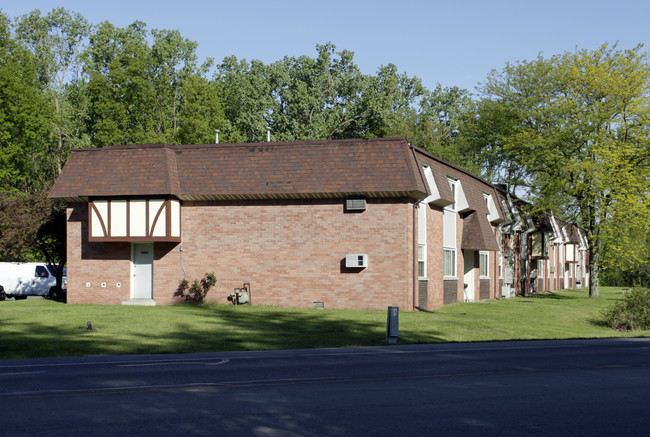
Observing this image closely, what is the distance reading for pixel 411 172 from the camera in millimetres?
26688

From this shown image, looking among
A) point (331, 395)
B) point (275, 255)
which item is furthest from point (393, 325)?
point (275, 255)

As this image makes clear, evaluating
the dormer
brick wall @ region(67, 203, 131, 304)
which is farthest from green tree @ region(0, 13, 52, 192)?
the dormer

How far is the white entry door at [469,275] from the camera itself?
122ft

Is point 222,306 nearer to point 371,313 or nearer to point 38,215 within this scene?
point 371,313

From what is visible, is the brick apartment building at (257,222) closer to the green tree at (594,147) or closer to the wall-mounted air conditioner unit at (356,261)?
the wall-mounted air conditioner unit at (356,261)

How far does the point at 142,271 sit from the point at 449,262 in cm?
1378

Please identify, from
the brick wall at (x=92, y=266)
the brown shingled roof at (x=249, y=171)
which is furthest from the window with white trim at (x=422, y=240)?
the brick wall at (x=92, y=266)

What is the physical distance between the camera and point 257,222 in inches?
1110

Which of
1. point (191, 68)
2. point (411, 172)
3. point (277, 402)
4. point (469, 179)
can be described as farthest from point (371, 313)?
point (191, 68)

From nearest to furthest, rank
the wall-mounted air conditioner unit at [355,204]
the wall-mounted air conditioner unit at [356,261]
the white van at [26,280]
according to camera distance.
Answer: the wall-mounted air conditioner unit at [356,261], the wall-mounted air conditioner unit at [355,204], the white van at [26,280]

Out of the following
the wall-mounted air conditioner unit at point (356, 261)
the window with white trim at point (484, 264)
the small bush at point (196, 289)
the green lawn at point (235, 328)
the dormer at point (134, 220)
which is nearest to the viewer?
the green lawn at point (235, 328)

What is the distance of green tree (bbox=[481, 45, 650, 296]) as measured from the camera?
4069 cm

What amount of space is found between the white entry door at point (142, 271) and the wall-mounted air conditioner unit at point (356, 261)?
318 inches

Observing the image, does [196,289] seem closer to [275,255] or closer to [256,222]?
[275,255]
